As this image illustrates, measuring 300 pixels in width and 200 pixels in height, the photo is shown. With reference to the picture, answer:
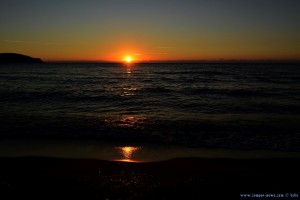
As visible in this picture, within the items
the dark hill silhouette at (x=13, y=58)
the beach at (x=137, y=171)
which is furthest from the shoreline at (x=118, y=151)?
the dark hill silhouette at (x=13, y=58)

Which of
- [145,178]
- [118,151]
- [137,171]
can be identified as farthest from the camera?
[118,151]

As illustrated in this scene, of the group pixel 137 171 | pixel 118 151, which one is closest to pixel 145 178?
pixel 137 171

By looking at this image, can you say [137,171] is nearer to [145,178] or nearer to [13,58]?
[145,178]

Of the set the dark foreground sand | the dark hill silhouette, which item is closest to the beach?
the dark foreground sand

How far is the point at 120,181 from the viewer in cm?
545

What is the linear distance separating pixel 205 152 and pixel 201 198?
3526 mm

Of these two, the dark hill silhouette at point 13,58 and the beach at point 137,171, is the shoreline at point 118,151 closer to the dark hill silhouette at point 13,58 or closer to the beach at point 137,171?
the beach at point 137,171

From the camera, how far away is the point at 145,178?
564 cm

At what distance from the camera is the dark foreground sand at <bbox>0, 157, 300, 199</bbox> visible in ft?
15.7

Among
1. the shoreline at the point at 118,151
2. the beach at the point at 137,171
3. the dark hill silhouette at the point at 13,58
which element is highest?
the dark hill silhouette at the point at 13,58

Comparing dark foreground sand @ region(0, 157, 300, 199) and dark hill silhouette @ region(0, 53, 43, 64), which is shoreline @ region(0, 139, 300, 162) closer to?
dark foreground sand @ region(0, 157, 300, 199)

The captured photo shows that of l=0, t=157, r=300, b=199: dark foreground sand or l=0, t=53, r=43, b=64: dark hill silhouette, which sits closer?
l=0, t=157, r=300, b=199: dark foreground sand

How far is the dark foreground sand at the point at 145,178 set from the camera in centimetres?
479

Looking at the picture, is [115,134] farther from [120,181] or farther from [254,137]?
[254,137]
